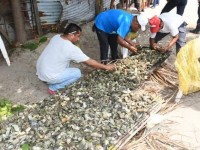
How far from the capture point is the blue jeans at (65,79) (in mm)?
5324

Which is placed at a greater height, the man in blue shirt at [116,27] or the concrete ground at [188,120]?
the man in blue shirt at [116,27]

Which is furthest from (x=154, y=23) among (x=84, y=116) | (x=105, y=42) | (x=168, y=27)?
(x=84, y=116)

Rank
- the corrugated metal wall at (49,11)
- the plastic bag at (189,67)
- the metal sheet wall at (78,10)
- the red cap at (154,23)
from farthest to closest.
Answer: the metal sheet wall at (78,10), the corrugated metal wall at (49,11), the red cap at (154,23), the plastic bag at (189,67)

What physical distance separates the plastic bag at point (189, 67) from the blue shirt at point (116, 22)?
1057 mm

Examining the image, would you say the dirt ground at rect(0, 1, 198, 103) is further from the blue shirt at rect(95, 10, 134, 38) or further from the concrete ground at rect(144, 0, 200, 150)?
the concrete ground at rect(144, 0, 200, 150)

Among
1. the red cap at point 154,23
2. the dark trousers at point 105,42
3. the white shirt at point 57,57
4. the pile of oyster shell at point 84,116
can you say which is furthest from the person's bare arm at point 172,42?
the white shirt at point 57,57

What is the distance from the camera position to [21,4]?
6.96m

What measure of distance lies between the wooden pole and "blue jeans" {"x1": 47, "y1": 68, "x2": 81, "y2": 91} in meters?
1.98

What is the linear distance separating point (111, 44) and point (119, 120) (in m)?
2.47

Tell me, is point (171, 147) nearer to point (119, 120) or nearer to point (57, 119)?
point (119, 120)

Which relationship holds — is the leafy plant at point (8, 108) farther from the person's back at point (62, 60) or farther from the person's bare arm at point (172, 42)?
the person's bare arm at point (172, 42)

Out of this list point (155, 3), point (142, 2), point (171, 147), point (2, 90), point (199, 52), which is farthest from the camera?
point (155, 3)

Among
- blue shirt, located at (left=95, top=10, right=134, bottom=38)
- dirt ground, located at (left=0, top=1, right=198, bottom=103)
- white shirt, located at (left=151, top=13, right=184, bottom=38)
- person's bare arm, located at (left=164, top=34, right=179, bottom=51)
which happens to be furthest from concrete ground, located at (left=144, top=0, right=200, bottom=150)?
dirt ground, located at (left=0, top=1, right=198, bottom=103)

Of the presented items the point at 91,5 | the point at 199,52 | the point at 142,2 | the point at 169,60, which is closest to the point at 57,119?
the point at 199,52
